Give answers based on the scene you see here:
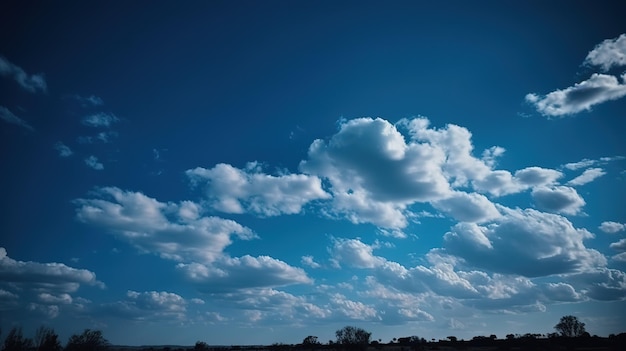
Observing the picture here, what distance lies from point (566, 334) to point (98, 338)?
479 ft

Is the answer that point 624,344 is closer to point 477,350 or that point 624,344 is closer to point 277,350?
point 477,350

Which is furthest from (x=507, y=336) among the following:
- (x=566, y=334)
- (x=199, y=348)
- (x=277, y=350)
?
(x=199, y=348)

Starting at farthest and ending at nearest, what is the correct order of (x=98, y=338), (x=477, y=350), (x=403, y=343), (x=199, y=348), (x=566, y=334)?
(x=199, y=348)
(x=403, y=343)
(x=566, y=334)
(x=477, y=350)
(x=98, y=338)

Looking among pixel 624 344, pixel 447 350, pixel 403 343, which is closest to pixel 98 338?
pixel 447 350

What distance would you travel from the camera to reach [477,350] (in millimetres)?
104125

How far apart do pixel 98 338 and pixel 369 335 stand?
7685cm

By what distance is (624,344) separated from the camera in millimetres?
77000

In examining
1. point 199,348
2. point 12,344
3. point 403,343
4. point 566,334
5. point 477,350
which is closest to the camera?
point 12,344

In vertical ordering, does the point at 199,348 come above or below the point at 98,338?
below

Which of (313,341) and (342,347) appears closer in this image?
(342,347)

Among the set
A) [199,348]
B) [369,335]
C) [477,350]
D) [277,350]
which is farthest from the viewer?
[199,348]

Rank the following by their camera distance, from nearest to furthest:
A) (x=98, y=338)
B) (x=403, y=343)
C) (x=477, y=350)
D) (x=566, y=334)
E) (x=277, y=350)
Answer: (x=98, y=338)
(x=477, y=350)
(x=566, y=334)
(x=277, y=350)
(x=403, y=343)

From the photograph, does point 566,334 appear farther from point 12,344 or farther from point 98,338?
point 12,344

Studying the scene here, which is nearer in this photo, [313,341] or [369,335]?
[369,335]
